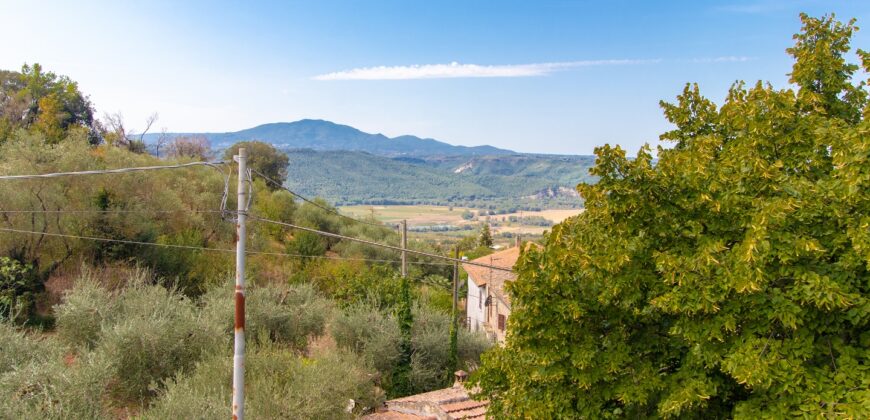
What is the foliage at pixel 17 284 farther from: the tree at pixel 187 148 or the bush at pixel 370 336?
the tree at pixel 187 148

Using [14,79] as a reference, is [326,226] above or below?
below

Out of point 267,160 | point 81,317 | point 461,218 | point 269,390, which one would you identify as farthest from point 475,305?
point 461,218

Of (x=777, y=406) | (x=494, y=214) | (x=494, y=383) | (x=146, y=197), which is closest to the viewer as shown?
(x=777, y=406)

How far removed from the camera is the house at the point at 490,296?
31.2 metres

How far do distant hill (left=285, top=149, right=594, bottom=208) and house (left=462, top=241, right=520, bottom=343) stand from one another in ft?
185

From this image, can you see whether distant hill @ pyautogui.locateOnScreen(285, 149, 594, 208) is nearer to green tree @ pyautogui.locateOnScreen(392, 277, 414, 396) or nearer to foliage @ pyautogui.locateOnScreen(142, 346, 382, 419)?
green tree @ pyautogui.locateOnScreen(392, 277, 414, 396)

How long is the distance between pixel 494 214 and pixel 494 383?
125744mm

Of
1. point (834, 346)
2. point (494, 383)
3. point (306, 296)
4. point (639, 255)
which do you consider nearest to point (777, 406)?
point (834, 346)

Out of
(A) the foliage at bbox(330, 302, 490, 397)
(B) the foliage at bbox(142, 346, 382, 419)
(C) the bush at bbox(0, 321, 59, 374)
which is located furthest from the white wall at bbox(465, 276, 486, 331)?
(C) the bush at bbox(0, 321, 59, 374)

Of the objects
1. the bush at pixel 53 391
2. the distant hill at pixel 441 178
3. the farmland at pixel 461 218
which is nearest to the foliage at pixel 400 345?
the bush at pixel 53 391

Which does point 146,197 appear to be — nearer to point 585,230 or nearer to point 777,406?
point 585,230

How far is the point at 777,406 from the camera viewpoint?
6.27 m

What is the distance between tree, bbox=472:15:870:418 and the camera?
19.6 feet

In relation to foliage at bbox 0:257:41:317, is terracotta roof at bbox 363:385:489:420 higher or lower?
lower
